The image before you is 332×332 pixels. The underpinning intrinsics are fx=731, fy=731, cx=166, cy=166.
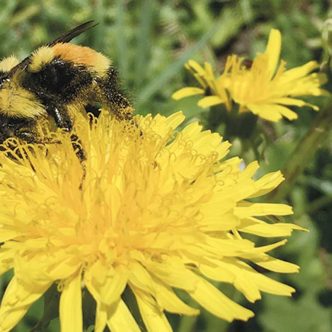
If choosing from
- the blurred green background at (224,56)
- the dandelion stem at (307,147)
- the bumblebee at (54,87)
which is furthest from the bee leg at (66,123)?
the dandelion stem at (307,147)

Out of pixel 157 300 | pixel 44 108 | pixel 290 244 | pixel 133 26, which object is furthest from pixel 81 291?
pixel 133 26

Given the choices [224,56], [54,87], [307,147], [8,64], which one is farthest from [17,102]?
[224,56]

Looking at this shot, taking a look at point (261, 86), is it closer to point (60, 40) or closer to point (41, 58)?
point (60, 40)

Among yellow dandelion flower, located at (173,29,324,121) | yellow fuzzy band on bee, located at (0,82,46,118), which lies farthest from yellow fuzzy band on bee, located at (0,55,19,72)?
yellow dandelion flower, located at (173,29,324,121)

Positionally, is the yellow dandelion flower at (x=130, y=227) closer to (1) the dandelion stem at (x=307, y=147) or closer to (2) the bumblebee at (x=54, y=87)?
(2) the bumblebee at (x=54, y=87)

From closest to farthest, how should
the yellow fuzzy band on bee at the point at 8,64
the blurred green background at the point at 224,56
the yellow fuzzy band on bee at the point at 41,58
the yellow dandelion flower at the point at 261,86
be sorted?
the yellow fuzzy band on bee at the point at 41,58
the yellow fuzzy band on bee at the point at 8,64
the yellow dandelion flower at the point at 261,86
the blurred green background at the point at 224,56

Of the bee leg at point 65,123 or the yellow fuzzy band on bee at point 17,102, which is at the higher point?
the yellow fuzzy band on bee at point 17,102

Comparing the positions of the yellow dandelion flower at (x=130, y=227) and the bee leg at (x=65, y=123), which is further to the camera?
the bee leg at (x=65, y=123)
